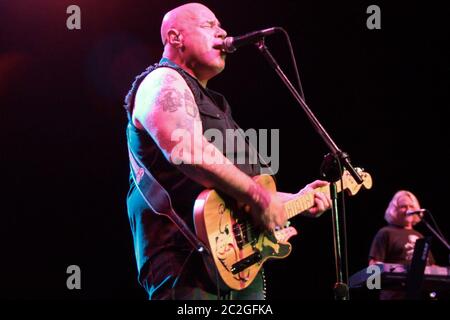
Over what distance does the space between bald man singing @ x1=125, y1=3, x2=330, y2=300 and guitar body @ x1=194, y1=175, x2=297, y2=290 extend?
0.05m

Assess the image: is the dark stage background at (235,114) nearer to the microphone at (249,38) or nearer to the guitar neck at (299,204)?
the microphone at (249,38)

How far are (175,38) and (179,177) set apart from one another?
0.91 metres

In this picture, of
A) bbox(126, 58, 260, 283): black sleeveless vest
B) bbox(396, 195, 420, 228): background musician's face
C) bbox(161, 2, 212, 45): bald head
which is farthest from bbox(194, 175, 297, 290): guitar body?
bbox(396, 195, 420, 228): background musician's face

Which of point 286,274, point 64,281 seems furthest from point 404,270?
point 64,281

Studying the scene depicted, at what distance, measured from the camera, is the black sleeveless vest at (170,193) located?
8.32ft

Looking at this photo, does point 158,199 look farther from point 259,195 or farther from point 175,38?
point 175,38

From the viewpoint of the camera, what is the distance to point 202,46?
305 cm

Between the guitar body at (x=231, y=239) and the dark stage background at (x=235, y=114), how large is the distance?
3197 millimetres

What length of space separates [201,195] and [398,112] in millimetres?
5754

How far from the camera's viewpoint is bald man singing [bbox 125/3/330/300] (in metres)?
2.45

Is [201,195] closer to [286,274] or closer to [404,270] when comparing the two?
[404,270]

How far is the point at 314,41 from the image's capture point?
6781mm

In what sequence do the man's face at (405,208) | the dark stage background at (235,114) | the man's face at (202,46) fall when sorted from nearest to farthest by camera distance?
the man's face at (202,46) < the dark stage background at (235,114) < the man's face at (405,208)

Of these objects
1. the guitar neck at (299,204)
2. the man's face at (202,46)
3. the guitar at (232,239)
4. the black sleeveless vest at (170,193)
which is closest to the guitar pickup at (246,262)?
the guitar at (232,239)
